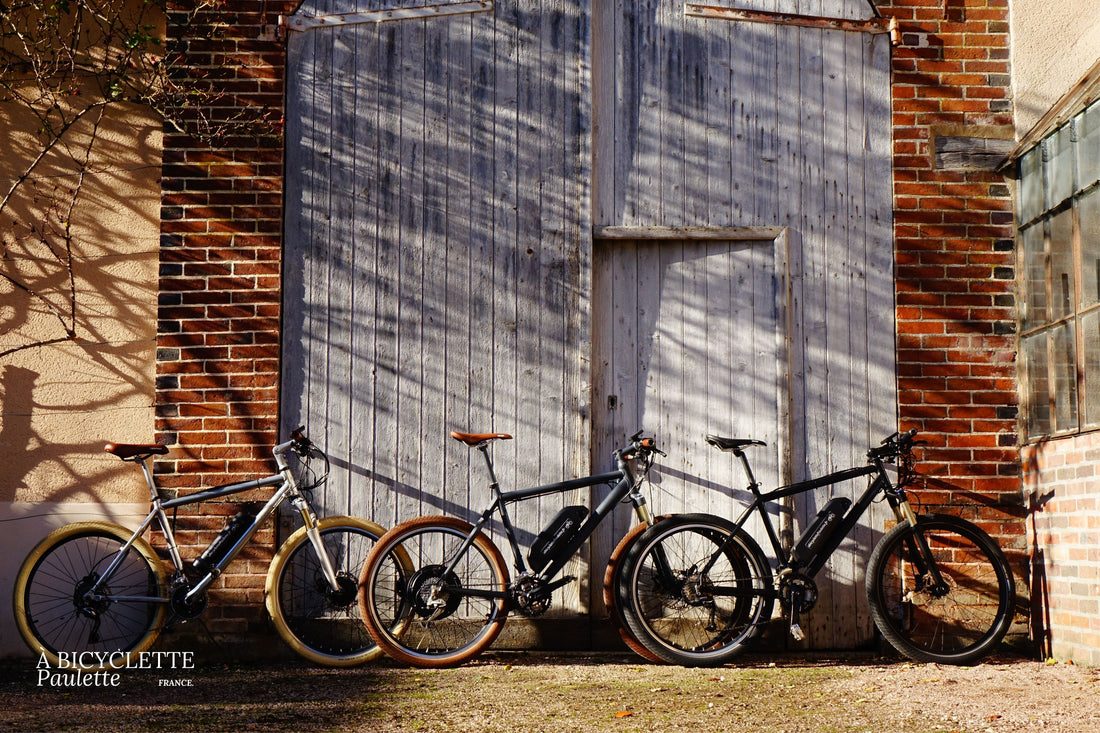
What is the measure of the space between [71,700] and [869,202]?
4646 mm

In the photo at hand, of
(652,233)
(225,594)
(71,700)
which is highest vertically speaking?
(652,233)

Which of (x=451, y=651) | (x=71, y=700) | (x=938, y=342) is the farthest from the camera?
(x=938, y=342)

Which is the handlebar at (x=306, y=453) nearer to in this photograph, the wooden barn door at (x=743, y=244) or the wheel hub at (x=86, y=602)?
the wheel hub at (x=86, y=602)

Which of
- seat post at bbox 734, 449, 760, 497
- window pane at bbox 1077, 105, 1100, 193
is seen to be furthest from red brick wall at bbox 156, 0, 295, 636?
window pane at bbox 1077, 105, 1100, 193

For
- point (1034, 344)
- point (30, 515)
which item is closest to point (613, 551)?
point (1034, 344)

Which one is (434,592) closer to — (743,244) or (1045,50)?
(743,244)

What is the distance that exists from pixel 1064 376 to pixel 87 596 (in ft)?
16.3

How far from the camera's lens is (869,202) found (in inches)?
221

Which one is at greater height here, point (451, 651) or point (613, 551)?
point (613, 551)

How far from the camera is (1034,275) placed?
5.39m

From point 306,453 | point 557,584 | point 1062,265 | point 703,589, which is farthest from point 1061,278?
point 306,453

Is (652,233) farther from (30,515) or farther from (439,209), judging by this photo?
(30,515)

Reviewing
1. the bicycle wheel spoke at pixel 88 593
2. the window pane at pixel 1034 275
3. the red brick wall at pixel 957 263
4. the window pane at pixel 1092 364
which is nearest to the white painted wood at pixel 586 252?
the red brick wall at pixel 957 263

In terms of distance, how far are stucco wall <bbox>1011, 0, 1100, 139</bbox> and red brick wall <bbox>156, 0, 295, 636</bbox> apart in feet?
13.2
